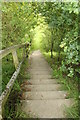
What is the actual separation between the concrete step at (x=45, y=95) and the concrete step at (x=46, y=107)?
19cm

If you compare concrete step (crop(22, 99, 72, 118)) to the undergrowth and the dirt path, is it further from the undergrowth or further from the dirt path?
the undergrowth

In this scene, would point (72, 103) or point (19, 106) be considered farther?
point (72, 103)

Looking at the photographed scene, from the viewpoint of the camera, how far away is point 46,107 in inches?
96.3

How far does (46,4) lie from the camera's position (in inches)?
167

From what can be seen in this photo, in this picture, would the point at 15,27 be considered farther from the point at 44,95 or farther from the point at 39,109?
the point at 39,109

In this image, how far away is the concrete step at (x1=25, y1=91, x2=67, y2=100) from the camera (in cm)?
282

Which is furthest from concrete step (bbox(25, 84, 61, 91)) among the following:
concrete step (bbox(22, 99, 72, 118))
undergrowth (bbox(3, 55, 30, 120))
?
concrete step (bbox(22, 99, 72, 118))

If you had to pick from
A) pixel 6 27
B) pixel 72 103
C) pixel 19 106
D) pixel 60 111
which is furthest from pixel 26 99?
pixel 6 27

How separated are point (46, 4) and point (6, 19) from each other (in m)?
1.41

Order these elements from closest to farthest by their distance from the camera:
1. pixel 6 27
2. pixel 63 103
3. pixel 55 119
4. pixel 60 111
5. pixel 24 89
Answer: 1. pixel 55 119
2. pixel 60 111
3. pixel 63 103
4. pixel 24 89
5. pixel 6 27

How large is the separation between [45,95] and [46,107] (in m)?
0.49

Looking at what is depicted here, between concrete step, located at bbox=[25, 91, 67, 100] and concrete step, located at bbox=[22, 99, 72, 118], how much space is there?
19 cm

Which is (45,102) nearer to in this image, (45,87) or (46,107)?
(46,107)

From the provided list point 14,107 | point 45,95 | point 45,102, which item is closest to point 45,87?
point 45,95
